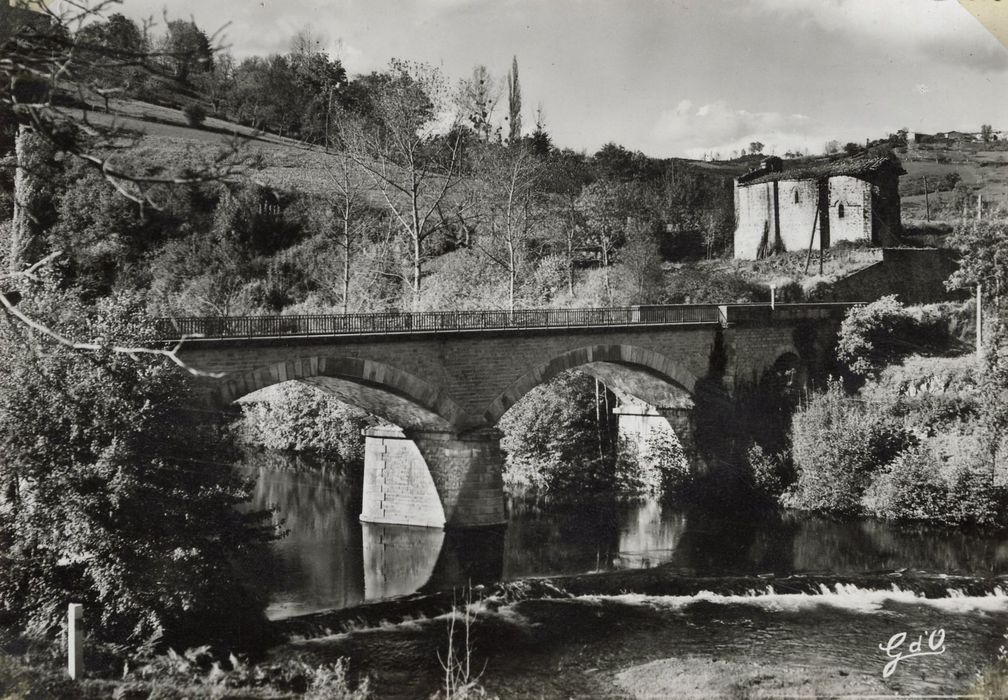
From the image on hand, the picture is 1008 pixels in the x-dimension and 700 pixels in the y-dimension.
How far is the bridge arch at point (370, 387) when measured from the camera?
820 inches

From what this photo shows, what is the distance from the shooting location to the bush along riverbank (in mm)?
25906

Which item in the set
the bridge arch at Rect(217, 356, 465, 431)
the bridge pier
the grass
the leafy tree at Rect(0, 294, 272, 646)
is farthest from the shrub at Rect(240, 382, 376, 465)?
the grass

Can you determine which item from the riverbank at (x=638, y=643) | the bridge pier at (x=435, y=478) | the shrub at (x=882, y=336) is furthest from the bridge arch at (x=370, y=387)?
the shrub at (x=882, y=336)

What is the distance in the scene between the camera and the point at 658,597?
19859 millimetres

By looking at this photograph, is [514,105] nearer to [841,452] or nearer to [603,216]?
[603,216]

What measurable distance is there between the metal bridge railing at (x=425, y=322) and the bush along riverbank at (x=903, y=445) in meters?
5.34

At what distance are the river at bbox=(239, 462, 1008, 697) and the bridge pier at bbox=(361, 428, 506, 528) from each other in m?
0.62

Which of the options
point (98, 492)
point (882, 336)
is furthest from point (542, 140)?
point (98, 492)

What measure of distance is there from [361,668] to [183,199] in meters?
39.6

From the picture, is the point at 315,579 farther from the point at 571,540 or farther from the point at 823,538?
the point at 823,538

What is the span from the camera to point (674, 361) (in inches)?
1200
